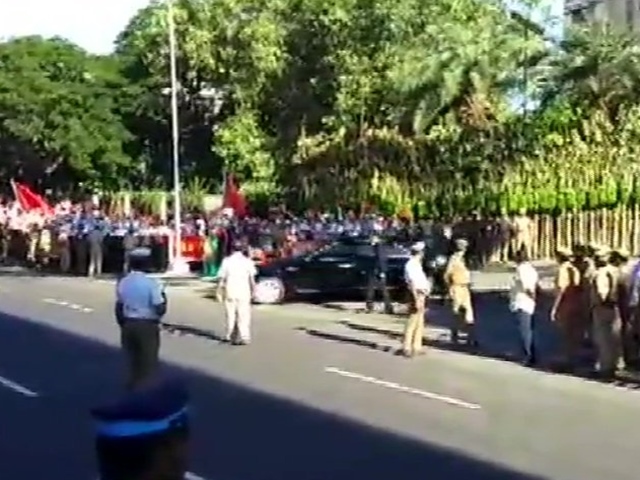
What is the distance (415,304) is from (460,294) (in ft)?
3.44

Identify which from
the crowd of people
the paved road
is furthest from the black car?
the paved road

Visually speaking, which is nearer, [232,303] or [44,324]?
[232,303]

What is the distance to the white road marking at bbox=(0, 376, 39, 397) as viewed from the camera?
19.4 meters

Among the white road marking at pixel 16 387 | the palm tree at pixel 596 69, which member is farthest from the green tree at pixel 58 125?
the white road marking at pixel 16 387

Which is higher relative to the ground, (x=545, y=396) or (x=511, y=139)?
(x=511, y=139)

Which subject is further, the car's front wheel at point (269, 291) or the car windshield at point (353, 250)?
the car windshield at point (353, 250)

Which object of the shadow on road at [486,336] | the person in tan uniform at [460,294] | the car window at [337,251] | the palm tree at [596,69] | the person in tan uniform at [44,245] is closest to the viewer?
the shadow on road at [486,336]

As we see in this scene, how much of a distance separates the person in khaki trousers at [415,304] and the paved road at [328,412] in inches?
15.6

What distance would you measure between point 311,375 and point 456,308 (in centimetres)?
437

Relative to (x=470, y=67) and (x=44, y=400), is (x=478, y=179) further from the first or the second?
(x=44, y=400)

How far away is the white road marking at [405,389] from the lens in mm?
18641

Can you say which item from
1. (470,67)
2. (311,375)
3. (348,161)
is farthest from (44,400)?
(348,161)

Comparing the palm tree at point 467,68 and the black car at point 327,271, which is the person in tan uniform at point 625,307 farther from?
the palm tree at point 467,68

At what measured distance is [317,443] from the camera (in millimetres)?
15422
